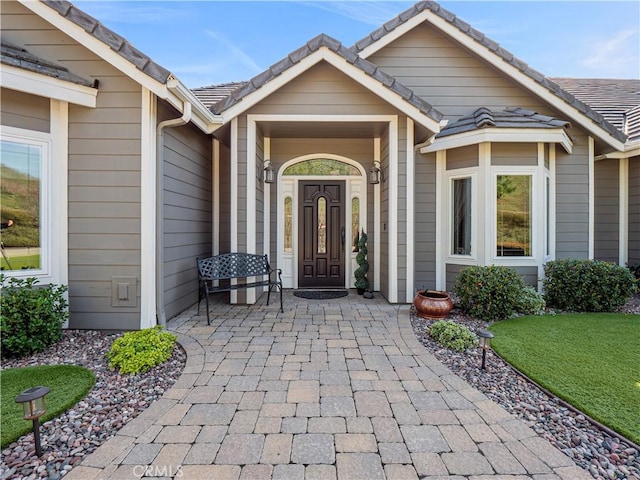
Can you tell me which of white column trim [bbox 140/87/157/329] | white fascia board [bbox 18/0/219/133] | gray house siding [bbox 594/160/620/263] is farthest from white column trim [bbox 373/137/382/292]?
gray house siding [bbox 594/160/620/263]

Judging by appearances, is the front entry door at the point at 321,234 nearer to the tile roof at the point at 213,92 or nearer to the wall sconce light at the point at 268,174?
→ the wall sconce light at the point at 268,174

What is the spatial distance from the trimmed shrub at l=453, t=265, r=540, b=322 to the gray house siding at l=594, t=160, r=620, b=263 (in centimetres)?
349

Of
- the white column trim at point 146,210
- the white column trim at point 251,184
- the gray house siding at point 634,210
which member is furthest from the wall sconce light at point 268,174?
the gray house siding at point 634,210

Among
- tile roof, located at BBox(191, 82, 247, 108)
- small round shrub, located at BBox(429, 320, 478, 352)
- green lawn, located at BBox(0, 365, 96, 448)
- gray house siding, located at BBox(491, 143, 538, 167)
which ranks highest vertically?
tile roof, located at BBox(191, 82, 247, 108)

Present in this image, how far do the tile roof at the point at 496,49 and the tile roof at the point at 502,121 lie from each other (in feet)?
1.69

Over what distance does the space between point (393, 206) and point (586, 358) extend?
2.96m

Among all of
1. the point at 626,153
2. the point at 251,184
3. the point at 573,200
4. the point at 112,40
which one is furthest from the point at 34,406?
the point at 626,153

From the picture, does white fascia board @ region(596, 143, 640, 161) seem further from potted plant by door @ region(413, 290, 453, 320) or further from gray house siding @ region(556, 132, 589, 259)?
potted plant by door @ region(413, 290, 453, 320)

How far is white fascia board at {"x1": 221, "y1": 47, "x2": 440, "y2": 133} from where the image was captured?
15.2 feet

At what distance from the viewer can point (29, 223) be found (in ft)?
11.7

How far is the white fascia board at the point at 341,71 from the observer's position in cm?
464

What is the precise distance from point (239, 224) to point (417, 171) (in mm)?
3386

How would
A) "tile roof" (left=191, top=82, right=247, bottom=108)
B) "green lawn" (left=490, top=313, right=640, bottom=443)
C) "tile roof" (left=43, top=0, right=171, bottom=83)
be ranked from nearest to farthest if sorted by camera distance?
1. "green lawn" (left=490, top=313, right=640, bottom=443)
2. "tile roof" (left=43, top=0, right=171, bottom=83)
3. "tile roof" (left=191, top=82, right=247, bottom=108)

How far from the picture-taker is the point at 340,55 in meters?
4.61
